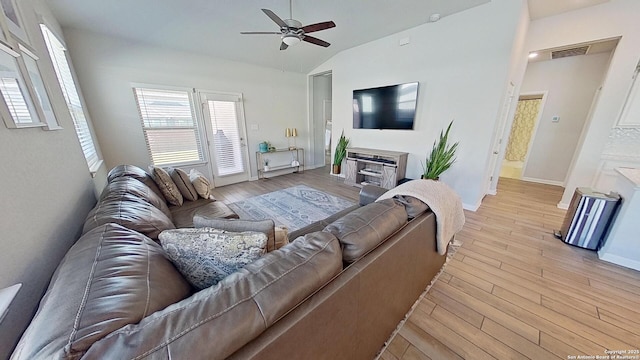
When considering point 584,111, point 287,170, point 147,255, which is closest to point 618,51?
point 584,111

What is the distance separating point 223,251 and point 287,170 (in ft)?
15.2

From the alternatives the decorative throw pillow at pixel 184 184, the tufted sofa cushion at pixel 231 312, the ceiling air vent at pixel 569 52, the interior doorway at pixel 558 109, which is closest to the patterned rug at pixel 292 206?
the decorative throw pillow at pixel 184 184

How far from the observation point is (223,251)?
2.84ft

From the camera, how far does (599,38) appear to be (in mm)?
2721

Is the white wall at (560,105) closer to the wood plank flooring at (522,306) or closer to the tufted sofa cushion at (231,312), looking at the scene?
the wood plank flooring at (522,306)

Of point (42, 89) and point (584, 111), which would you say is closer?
point (42, 89)

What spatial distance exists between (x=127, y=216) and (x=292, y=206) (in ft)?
7.53

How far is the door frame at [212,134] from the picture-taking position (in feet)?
12.8

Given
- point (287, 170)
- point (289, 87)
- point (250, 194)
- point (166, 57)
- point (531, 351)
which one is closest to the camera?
point (531, 351)

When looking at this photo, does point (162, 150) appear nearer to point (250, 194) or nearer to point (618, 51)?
point (250, 194)

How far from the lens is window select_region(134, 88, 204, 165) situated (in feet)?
11.3

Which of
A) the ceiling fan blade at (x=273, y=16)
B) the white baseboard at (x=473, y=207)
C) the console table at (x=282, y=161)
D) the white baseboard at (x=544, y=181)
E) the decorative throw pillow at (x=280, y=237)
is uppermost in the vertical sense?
the ceiling fan blade at (x=273, y=16)

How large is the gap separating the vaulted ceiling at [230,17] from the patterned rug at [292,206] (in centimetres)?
269

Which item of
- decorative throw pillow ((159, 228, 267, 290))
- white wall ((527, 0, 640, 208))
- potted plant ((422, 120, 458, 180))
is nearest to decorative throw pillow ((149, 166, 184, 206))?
decorative throw pillow ((159, 228, 267, 290))
